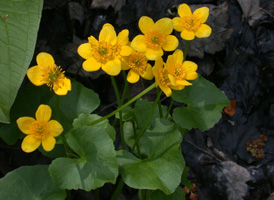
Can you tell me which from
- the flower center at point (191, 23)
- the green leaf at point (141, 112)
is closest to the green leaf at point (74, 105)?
the green leaf at point (141, 112)

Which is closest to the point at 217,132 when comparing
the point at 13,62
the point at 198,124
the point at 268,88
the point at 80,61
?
the point at 268,88

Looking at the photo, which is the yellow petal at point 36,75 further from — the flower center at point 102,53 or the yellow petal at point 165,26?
the yellow petal at point 165,26

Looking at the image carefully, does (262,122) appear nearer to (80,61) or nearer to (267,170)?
(267,170)

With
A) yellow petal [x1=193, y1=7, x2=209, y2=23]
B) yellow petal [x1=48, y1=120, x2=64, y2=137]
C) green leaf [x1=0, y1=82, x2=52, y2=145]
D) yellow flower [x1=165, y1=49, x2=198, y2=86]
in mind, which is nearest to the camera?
yellow petal [x1=48, y1=120, x2=64, y2=137]

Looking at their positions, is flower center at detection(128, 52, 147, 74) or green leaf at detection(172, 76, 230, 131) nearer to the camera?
flower center at detection(128, 52, 147, 74)

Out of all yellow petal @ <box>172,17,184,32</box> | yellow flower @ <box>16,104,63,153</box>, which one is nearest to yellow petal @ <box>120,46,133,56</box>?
yellow petal @ <box>172,17,184,32</box>

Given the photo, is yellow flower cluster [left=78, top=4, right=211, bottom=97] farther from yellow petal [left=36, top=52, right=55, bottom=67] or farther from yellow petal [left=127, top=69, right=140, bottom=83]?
yellow petal [left=36, top=52, right=55, bottom=67]

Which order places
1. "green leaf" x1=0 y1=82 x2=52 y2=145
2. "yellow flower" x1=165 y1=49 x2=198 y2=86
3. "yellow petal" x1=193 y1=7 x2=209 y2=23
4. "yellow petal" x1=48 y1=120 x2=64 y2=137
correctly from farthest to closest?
1. "green leaf" x1=0 y1=82 x2=52 y2=145
2. "yellow petal" x1=193 y1=7 x2=209 y2=23
3. "yellow flower" x1=165 y1=49 x2=198 y2=86
4. "yellow petal" x1=48 y1=120 x2=64 y2=137
